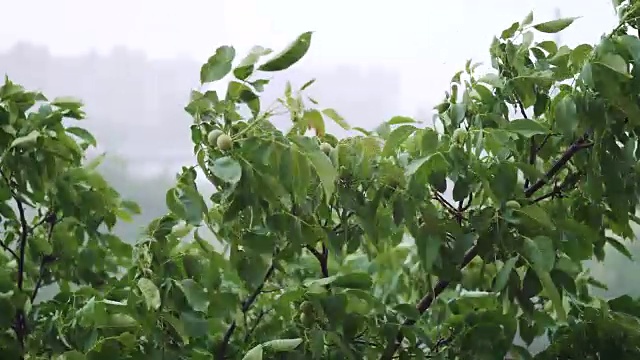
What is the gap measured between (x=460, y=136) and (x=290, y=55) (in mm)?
178

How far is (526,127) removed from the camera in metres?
0.81

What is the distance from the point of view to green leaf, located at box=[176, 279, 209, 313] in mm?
828

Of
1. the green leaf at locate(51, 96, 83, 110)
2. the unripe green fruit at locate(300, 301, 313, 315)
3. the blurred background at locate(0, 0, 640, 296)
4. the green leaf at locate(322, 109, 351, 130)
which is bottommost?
the unripe green fruit at locate(300, 301, 313, 315)

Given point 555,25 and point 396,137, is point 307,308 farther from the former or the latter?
point 555,25

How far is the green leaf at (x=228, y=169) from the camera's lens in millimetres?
718

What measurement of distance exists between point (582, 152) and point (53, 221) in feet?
2.18

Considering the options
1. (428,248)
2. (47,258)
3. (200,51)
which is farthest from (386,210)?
(200,51)

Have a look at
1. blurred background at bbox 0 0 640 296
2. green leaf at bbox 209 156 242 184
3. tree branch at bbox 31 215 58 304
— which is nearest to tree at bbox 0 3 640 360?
green leaf at bbox 209 156 242 184

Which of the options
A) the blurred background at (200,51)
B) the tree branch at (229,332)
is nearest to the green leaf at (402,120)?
the tree branch at (229,332)

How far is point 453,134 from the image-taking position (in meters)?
0.83

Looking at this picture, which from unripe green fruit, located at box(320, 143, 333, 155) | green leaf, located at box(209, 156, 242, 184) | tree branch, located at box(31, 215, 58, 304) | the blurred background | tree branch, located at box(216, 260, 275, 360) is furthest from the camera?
the blurred background

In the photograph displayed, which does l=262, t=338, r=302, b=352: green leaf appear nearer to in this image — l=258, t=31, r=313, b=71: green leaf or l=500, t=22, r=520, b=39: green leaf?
l=258, t=31, r=313, b=71: green leaf

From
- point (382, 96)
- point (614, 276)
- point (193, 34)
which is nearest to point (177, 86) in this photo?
point (193, 34)

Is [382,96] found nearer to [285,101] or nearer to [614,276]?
[614,276]
